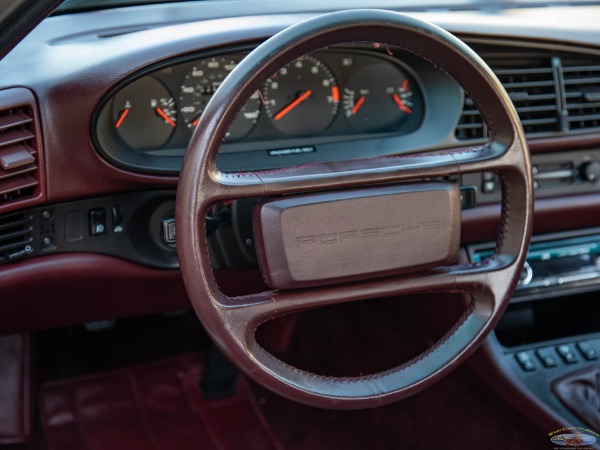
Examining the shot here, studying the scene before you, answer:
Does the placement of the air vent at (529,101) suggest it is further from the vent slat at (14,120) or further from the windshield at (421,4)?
the vent slat at (14,120)

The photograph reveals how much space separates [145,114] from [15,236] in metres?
0.35

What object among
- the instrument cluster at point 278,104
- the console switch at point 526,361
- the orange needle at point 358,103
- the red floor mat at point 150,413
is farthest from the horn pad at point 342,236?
the red floor mat at point 150,413

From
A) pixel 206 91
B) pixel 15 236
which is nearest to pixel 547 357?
pixel 206 91

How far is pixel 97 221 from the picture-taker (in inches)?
64.9

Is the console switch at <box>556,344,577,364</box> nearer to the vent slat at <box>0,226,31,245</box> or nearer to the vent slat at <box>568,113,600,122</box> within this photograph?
the vent slat at <box>568,113,600,122</box>

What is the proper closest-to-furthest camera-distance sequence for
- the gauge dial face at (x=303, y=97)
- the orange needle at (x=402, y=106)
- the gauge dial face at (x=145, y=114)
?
the gauge dial face at (x=145, y=114), the gauge dial face at (x=303, y=97), the orange needle at (x=402, y=106)

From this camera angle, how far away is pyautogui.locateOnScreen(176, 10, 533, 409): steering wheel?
1.19m

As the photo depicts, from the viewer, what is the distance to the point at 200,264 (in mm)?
1197

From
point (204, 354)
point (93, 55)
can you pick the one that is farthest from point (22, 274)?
point (204, 354)

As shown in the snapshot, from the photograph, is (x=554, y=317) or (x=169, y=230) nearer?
(x=169, y=230)

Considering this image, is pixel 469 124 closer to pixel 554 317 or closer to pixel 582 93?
pixel 582 93

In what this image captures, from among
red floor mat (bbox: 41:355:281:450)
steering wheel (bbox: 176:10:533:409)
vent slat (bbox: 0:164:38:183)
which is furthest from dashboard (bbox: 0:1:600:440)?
red floor mat (bbox: 41:355:281:450)

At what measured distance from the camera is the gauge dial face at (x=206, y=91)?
1699mm

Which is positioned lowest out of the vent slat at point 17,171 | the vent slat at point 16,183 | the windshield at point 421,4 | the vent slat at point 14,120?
the vent slat at point 16,183
